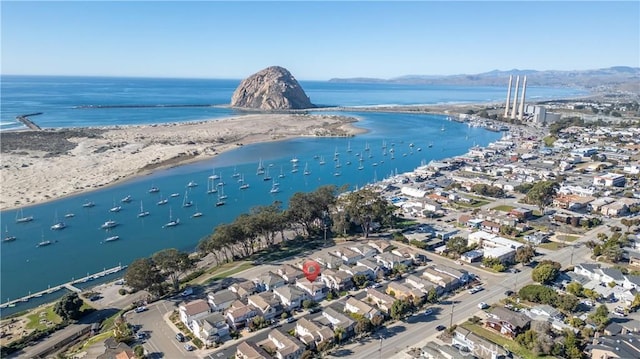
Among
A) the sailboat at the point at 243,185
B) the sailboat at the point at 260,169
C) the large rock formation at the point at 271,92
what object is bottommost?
the sailboat at the point at 243,185

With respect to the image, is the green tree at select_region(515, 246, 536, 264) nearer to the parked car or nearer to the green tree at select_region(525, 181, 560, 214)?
the green tree at select_region(525, 181, 560, 214)

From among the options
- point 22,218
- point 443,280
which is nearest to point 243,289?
point 443,280

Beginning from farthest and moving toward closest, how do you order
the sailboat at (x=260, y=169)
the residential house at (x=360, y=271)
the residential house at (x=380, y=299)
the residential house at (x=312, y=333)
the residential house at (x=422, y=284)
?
the sailboat at (x=260, y=169) → the residential house at (x=360, y=271) → the residential house at (x=422, y=284) → the residential house at (x=380, y=299) → the residential house at (x=312, y=333)

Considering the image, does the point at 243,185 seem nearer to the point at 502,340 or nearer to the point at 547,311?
the point at 502,340

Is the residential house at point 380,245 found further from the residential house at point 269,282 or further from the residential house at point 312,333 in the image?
the residential house at point 312,333

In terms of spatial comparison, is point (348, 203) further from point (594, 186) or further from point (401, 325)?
point (594, 186)

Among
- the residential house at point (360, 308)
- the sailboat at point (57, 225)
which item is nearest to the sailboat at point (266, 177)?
the sailboat at point (57, 225)
